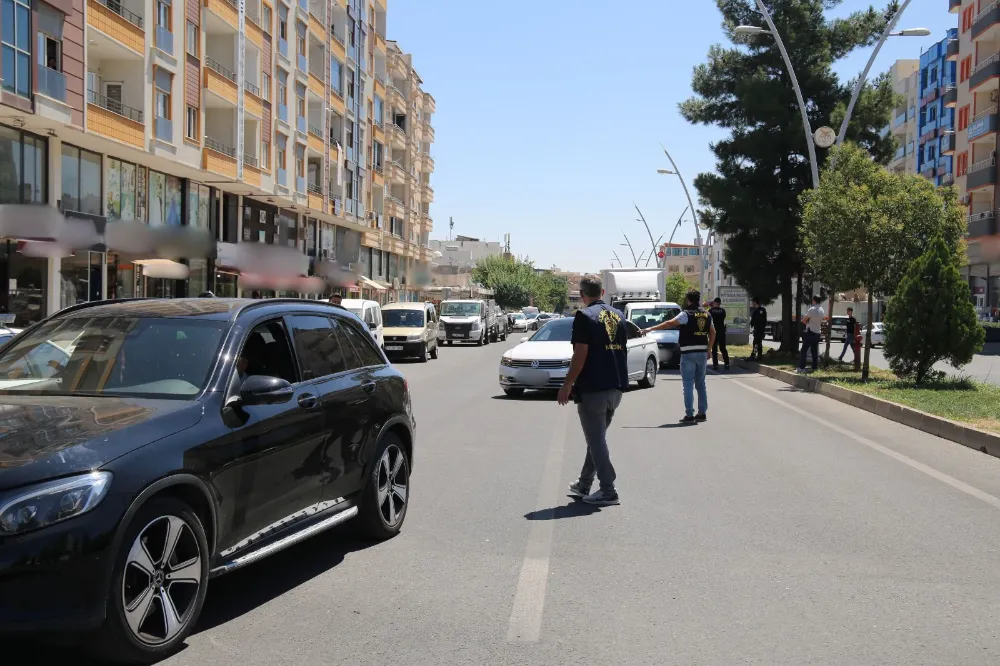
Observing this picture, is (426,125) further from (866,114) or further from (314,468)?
(314,468)

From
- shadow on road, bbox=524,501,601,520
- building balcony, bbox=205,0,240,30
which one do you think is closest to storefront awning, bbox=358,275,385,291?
building balcony, bbox=205,0,240,30

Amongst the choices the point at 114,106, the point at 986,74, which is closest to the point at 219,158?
the point at 114,106

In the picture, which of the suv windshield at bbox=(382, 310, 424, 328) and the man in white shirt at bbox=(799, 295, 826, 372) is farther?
the suv windshield at bbox=(382, 310, 424, 328)

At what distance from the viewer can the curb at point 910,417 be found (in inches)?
464

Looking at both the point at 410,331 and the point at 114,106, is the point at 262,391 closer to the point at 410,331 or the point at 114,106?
the point at 114,106

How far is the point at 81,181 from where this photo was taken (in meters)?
27.2

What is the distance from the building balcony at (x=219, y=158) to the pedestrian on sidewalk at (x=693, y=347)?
22904 millimetres

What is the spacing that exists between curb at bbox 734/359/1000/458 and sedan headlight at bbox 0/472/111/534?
33.2 feet

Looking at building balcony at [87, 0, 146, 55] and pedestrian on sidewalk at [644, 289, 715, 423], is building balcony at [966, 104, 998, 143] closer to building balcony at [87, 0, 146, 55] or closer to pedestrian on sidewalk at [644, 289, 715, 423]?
building balcony at [87, 0, 146, 55]

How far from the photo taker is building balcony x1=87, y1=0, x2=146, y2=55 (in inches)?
1032

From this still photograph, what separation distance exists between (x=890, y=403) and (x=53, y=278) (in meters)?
20.0

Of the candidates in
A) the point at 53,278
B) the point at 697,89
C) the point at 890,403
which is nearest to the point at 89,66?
the point at 53,278

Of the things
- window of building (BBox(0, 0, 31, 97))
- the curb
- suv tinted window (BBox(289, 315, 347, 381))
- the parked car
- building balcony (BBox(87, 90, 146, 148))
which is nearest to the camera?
suv tinted window (BBox(289, 315, 347, 381))

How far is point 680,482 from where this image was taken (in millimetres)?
9188
